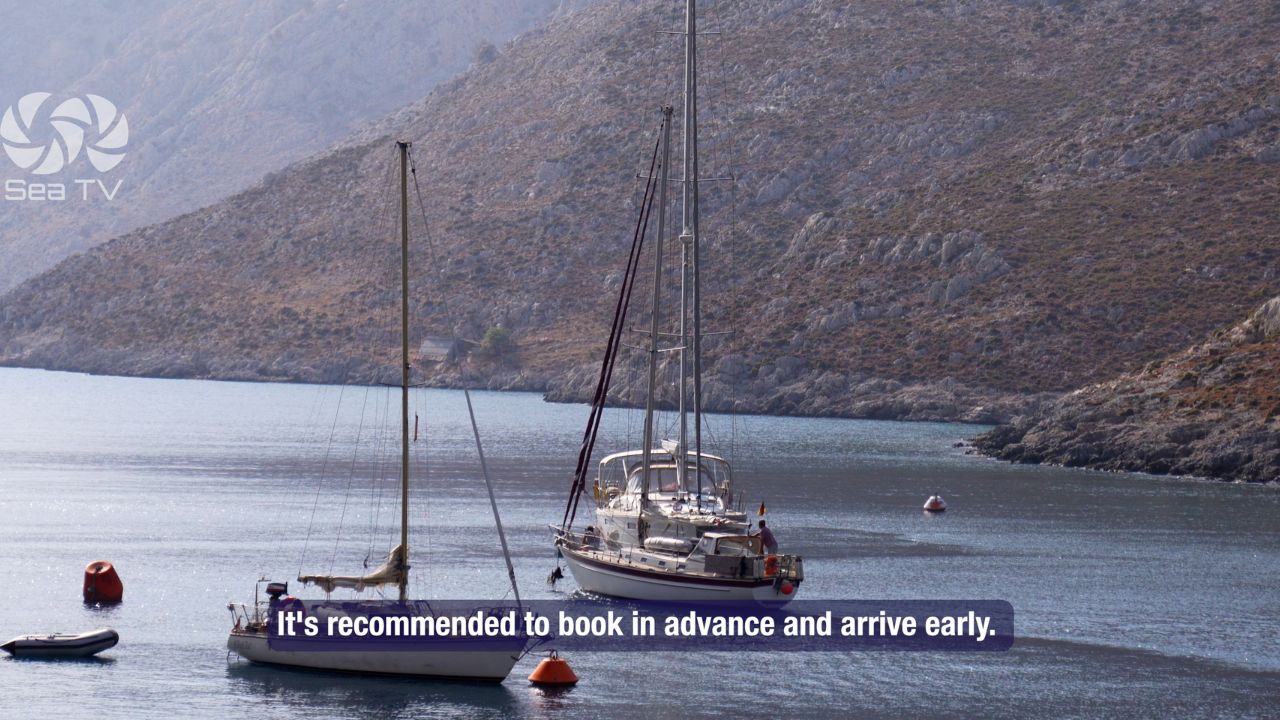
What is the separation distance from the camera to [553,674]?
3825 centimetres

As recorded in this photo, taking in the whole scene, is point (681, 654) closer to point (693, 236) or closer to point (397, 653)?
point (397, 653)

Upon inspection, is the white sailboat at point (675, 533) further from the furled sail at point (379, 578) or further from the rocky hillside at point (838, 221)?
the rocky hillside at point (838, 221)

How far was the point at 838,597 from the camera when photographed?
162 ft

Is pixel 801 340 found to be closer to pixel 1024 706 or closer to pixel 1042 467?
pixel 1042 467

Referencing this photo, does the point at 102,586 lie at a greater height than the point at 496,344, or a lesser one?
lesser

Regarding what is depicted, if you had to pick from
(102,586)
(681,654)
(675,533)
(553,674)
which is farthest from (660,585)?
(102,586)

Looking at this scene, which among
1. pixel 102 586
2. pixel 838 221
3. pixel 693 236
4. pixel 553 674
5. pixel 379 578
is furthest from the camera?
pixel 838 221

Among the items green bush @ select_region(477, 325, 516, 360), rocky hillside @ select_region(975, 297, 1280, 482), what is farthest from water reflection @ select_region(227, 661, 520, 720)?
green bush @ select_region(477, 325, 516, 360)

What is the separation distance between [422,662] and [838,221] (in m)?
122

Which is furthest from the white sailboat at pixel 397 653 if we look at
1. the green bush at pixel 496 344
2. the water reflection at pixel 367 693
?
the green bush at pixel 496 344

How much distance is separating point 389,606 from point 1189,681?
1846 centimetres

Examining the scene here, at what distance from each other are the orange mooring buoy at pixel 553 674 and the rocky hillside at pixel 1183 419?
56859 millimetres

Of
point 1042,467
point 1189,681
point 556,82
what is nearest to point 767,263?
point 556,82

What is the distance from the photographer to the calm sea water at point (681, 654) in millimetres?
37406
